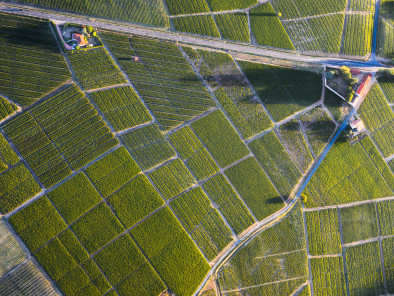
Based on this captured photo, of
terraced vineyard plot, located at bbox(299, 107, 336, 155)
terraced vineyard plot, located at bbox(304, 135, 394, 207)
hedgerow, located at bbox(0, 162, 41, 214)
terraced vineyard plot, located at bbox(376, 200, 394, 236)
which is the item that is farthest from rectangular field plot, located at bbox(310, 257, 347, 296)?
hedgerow, located at bbox(0, 162, 41, 214)

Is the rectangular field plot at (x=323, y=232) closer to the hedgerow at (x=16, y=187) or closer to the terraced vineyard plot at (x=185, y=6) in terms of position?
the terraced vineyard plot at (x=185, y=6)

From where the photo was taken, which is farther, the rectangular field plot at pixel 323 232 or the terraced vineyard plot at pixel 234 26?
the terraced vineyard plot at pixel 234 26

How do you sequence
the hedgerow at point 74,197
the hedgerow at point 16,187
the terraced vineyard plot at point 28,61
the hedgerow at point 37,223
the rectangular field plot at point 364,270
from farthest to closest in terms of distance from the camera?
the rectangular field plot at point 364,270 < the terraced vineyard plot at point 28,61 < the hedgerow at point 74,197 < the hedgerow at point 16,187 < the hedgerow at point 37,223

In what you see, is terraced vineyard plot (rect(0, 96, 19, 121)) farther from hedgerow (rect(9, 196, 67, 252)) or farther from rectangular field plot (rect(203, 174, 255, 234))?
rectangular field plot (rect(203, 174, 255, 234))

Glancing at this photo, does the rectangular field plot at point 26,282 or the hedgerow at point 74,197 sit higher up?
the hedgerow at point 74,197

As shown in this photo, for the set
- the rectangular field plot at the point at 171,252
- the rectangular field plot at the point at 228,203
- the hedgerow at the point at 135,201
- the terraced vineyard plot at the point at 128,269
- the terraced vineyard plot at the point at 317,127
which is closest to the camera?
the terraced vineyard plot at the point at 128,269

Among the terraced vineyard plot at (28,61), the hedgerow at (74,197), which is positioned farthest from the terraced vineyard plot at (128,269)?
the terraced vineyard plot at (28,61)

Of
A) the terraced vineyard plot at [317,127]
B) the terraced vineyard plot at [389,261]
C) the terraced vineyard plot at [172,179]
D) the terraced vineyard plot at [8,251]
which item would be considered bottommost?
the terraced vineyard plot at [389,261]
